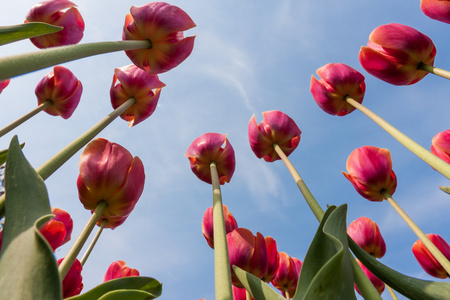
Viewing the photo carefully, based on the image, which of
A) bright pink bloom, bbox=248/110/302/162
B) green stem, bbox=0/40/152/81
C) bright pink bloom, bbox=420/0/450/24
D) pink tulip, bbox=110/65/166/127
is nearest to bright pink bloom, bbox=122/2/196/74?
pink tulip, bbox=110/65/166/127

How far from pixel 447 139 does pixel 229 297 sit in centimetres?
84

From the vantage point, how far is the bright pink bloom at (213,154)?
0.94 metres

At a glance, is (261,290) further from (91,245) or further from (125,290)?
(91,245)

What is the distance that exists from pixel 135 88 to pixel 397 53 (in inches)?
29.0

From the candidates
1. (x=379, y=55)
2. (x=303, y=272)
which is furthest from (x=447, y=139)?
(x=303, y=272)

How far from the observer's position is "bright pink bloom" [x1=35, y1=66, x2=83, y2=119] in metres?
1.12

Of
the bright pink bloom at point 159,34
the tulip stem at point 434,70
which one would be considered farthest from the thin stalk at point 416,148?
the bright pink bloom at point 159,34

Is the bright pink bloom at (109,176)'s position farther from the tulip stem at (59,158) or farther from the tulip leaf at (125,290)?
the tulip leaf at (125,290)

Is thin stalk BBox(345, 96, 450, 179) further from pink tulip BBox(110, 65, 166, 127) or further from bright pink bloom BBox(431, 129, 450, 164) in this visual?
pink tulip BBox(110, 65, 166, 127)

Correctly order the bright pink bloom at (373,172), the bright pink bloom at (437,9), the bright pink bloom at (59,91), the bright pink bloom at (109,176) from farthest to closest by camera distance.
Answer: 1. the bright pink bloom at (59,91)
2. the bright pink bloom at (373,172)
3. the bright pink bloom at (437,9)
4. the bright pink bloom at (109,176)

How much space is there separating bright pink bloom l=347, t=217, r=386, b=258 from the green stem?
1.10 metres

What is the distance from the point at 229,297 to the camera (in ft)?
1.06

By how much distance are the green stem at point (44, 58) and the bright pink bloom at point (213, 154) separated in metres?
0.52

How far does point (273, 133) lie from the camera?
3.62 feet
